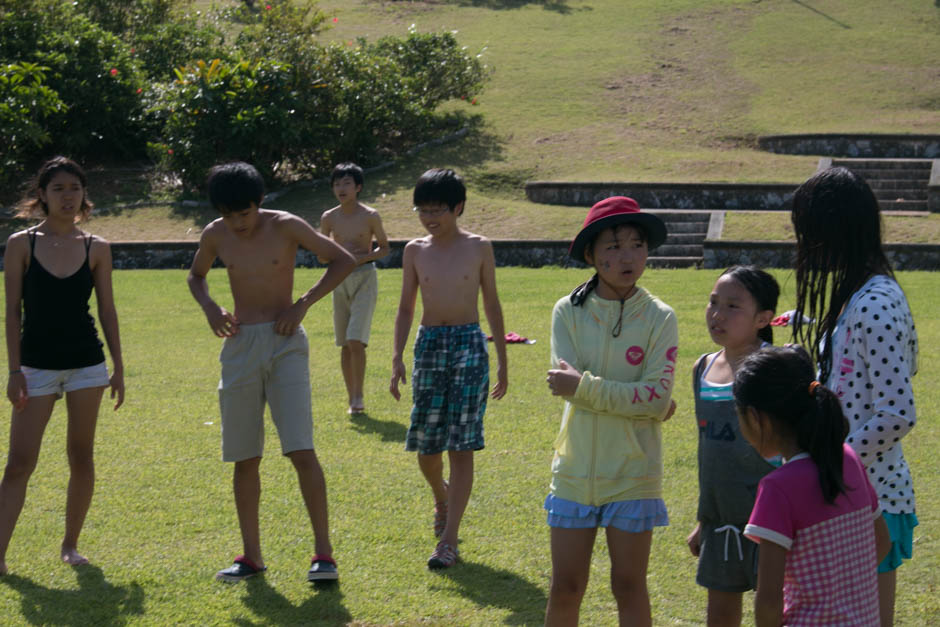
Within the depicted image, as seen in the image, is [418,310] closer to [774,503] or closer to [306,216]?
[306,216]

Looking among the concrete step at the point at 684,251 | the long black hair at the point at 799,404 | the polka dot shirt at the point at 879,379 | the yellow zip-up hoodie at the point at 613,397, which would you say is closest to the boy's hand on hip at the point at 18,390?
the yellow zip-up hoodie at the point at 613,397

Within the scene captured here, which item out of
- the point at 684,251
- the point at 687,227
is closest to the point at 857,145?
the point at 687,227

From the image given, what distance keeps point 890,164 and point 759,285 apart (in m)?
19.5

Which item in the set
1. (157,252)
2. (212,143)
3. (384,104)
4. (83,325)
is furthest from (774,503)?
(384,104)

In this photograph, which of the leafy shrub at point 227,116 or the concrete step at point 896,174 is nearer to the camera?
the concrete step at point 896,174

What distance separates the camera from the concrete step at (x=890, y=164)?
69.4 ft

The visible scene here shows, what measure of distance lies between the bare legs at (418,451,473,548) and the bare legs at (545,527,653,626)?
1529mm

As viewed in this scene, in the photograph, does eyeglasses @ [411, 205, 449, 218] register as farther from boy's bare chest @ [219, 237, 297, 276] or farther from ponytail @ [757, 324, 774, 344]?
ponytail @ [757, 324, 774, 344]

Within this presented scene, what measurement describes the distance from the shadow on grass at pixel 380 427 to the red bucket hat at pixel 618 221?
12.6ft

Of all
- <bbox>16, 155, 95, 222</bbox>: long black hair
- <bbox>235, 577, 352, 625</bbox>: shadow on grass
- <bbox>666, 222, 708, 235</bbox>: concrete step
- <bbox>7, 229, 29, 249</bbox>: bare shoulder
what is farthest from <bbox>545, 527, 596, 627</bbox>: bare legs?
<bbox>666, 222, 708, 235</bbox>: concrete step

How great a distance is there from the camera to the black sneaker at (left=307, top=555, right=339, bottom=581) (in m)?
4.64

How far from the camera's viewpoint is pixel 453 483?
5141 millimetres

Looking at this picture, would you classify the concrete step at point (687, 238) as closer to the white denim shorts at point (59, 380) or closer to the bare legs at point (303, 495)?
the bare legs at point (303, 495)

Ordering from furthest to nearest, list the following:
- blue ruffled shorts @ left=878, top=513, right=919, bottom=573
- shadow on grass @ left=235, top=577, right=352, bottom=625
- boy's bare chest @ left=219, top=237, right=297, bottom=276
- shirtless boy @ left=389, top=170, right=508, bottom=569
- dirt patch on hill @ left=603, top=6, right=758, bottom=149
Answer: dirt patch on hill @ left=603, top=6, right=758, bottom=149 → shirtless boy @ left=389, top=170, right=508, bottom=569 → boy's bare chest @ left=219, top=237, right=297, bottom=276 → shadow on grass @ left=235, top=577, right=352, bottom=625 → blue ruffled shorts @ left=878, top=513, right=919, bottom=573
